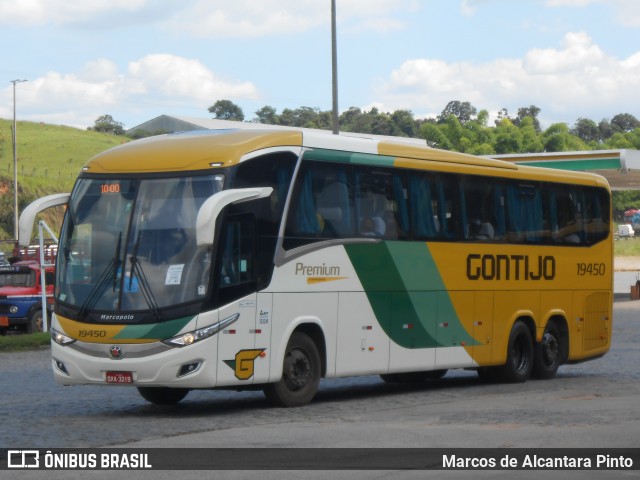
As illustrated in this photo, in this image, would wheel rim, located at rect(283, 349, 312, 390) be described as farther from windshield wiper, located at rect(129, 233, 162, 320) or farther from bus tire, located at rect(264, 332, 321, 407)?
windshield wiper, located at rect(129, 233, 162, 320)

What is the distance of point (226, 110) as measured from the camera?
164m

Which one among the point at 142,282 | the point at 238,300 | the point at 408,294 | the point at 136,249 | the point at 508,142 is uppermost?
the point at 508,142

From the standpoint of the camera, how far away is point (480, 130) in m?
125

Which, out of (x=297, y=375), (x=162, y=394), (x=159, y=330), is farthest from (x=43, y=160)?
(x=159, y=330)

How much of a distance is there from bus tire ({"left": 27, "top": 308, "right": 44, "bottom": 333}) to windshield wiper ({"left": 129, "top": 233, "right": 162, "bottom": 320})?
1839 cm

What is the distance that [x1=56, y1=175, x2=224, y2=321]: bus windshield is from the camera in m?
14.9

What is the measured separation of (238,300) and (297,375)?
149 centimetres

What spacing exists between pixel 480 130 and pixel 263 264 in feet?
365

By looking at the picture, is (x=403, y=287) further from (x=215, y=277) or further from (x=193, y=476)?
(x=193, y=476)

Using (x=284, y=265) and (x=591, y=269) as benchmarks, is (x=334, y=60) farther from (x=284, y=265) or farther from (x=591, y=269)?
(x=284, y=265)

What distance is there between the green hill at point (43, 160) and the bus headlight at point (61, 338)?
→ 72903 mm

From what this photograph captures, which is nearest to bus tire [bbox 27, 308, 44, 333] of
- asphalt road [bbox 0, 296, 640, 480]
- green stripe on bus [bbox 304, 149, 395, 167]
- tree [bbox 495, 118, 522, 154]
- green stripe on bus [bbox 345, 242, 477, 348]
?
asphalt road [bbox 0, 296, 640, 480]

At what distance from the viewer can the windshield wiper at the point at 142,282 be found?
14844 mm

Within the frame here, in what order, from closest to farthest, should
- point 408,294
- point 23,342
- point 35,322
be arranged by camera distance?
point 408,294
point 23,342
point 35,322
